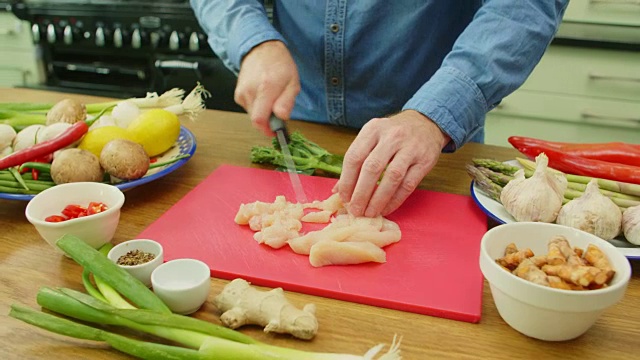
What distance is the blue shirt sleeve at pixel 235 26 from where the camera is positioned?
1.50 metres

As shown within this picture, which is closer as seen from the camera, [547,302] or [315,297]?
[547,302]

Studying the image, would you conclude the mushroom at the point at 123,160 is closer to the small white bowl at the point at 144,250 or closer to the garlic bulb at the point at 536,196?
the small white bowl at the point at 144,250

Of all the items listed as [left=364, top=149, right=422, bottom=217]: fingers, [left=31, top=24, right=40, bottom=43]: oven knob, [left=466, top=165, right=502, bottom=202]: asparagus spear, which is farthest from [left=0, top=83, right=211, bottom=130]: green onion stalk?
[left=31, top=24, right=40, bottom=43]: oven knob

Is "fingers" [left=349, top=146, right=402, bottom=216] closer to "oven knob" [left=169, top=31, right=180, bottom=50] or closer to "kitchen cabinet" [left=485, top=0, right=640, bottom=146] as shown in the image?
"kitchen cabinet" [left=485, top=0, right=640, bottom=146]

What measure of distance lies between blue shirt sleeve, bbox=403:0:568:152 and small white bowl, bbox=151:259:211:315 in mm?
607

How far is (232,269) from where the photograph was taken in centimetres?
104

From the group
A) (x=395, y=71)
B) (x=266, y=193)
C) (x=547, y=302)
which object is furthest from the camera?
(x=395, y=71)

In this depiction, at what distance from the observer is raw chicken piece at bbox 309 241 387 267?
1045 millimetres

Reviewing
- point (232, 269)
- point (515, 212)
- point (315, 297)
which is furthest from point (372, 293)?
point (515, 212)

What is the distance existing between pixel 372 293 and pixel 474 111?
1.81 feet

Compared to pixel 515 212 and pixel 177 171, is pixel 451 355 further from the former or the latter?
pixel 177 171

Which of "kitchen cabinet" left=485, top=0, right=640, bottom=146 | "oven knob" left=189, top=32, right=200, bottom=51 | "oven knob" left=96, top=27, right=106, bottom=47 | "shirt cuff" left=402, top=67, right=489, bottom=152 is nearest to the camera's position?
"shirt cuff" left=402, top=67, right=489, bottom=152

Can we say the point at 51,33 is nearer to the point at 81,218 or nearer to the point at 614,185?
the point at 81,218

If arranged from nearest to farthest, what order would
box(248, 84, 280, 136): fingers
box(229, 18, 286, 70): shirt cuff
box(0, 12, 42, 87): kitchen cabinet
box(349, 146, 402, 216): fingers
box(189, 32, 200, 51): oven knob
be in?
box(349, 146, 402, 216): fingers
box(248, 84, 280, 136): fingers
box(229, 18, 286, 70): shirt cuff
box(189, 32, 200, 51): oven knob
box(0, 12, 42, 87): kitchen cabinet
